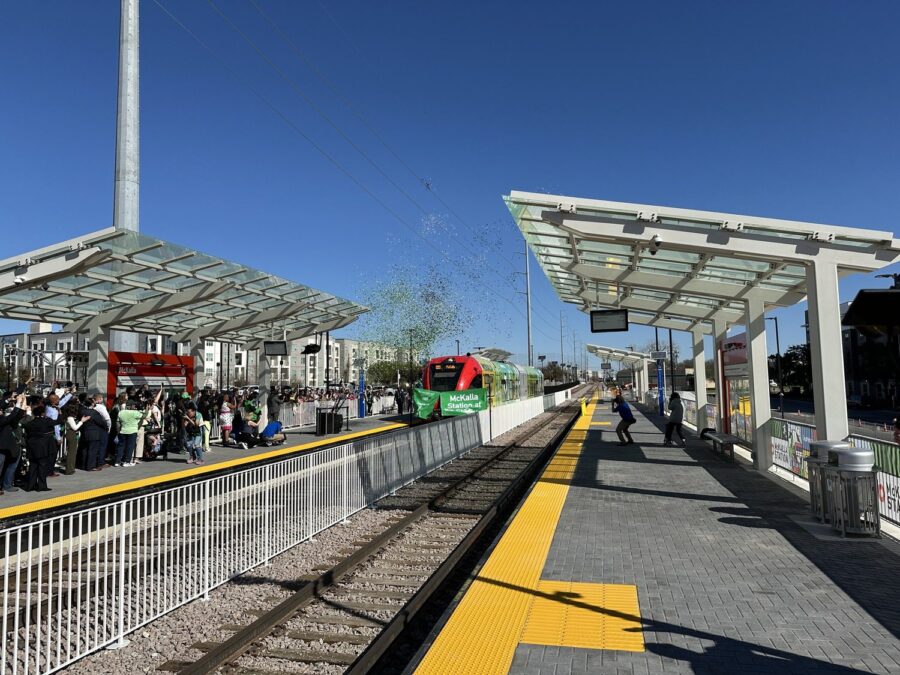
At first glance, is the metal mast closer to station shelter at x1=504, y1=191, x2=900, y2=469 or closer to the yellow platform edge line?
station shelter at x1=504, y1=191, x2=900, y2=469

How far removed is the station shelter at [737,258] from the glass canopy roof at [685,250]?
16 mm

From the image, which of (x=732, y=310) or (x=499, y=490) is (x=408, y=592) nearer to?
(x=499, y=490)

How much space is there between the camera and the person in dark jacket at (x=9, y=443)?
411 inches

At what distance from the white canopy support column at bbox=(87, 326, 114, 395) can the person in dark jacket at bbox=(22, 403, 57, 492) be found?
209 inches

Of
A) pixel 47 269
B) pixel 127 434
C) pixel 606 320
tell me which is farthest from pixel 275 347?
pixel 606 320

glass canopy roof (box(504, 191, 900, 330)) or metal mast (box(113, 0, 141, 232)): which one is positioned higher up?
metal mast (box(113, 0, 141, 232))

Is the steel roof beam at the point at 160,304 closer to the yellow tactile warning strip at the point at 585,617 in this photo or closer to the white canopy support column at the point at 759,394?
the white canopy support column at the point at 759,394

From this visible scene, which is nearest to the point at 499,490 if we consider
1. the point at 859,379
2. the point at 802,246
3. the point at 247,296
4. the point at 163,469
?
the point at 802,246

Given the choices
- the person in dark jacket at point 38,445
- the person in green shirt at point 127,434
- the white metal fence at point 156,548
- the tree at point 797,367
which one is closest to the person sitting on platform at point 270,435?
the person in green shirt at point 127,434

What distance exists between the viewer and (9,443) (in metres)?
10.5

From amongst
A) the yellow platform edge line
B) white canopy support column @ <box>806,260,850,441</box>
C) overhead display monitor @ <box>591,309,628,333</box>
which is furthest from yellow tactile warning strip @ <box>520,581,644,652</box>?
overhead display monitor @ <box>591,309,628,333</box>

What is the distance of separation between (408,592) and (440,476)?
7.28 metres

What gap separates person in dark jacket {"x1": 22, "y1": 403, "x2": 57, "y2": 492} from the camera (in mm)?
10727

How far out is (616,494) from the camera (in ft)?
32.8
